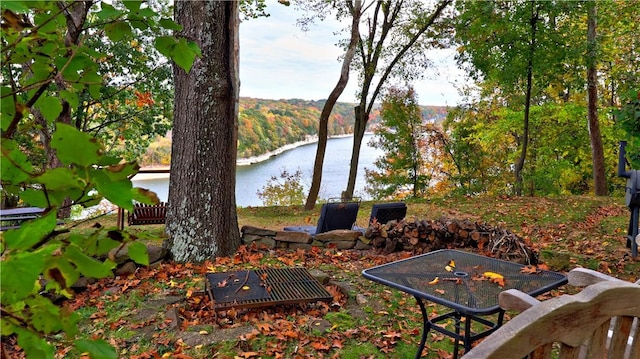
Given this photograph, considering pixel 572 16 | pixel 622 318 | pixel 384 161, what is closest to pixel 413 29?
pixel 572 16

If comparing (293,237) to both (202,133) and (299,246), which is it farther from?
(202,133)

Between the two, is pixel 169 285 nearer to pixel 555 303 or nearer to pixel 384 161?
pixel 555 303

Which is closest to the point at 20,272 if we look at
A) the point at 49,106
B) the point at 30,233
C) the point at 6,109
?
the point at 30,233

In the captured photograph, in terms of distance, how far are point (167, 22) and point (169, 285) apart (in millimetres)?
3433

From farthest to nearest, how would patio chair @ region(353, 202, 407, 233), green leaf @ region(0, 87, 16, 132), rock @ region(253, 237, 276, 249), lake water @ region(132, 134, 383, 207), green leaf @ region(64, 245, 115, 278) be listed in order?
lake water @ region(132, 134, 383, 207)
patio chair @ region(353, 202, 407, 233)
rock @ region(253, 237, 276, 249)
green leaf @ region(0, 87, 16, 132)
green leaf @ region(64, 245, 115, 278)

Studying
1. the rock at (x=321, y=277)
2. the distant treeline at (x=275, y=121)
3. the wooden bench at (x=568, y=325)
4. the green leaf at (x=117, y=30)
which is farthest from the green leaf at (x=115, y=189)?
the distant treeline at (x=275, y=121)

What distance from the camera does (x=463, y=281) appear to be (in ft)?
6.93

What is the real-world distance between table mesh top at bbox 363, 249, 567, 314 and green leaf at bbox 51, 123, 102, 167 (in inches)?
66.4

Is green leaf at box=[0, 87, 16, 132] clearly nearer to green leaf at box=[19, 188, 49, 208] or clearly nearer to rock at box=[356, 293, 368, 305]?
green leaf at box=[19, 188, 49, 208]

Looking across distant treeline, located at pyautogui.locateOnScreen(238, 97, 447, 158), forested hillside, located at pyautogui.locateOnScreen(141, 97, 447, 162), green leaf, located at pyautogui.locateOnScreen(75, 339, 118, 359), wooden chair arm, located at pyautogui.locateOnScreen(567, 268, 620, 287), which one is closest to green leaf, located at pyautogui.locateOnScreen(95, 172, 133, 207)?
green leaf, located at pyautogui.locateOnScreen(75, 339, 118, 359)

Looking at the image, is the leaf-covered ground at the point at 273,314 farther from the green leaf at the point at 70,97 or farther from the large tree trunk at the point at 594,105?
the large tree trunk at the point at 594,105

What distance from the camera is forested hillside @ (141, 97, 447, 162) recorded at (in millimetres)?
17650

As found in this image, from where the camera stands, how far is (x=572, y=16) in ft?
30.2

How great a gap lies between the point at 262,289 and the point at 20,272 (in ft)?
10.0
